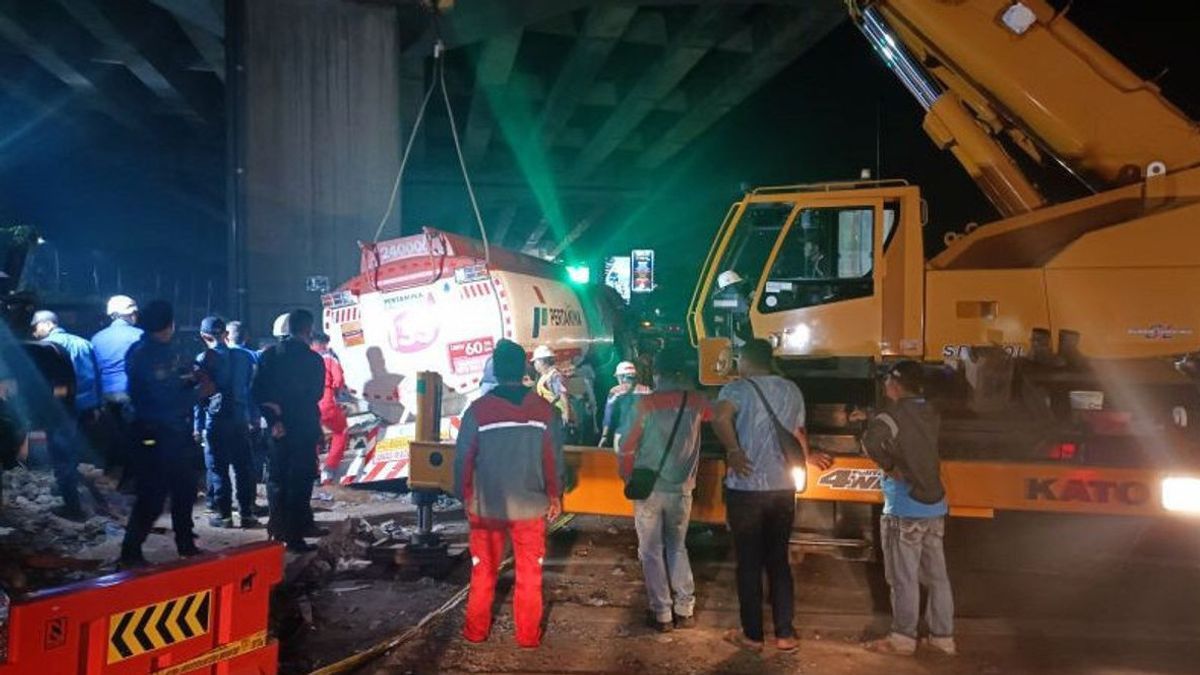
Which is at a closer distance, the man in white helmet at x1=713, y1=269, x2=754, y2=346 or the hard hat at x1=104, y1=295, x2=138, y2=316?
the man in white helmet at x1=713, y1=269, x2=754, y2=346

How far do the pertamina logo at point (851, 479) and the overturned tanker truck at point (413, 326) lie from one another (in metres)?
3.77

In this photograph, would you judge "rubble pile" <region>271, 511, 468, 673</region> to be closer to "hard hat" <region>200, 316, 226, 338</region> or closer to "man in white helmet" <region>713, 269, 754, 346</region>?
"hard hat" <region>200, 316, 226, 338</region>

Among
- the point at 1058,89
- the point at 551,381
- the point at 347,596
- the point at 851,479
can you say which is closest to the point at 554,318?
the point at 551,381

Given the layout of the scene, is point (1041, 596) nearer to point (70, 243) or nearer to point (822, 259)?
point (822, 259)

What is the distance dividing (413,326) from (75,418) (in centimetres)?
318

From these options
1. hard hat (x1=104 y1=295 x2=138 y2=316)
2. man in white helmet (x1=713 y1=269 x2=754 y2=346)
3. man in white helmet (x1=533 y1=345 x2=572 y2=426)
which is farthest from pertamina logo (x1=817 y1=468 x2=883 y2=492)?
hard hat (x1=104 y1=295 x2=138 y2=316)

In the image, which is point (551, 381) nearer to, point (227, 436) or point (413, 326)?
point (413, 326)

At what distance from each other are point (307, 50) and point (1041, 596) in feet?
32.5

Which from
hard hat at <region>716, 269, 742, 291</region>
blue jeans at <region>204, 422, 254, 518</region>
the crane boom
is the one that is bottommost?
blue jeans at <region>204, 422, 254, 518</region>

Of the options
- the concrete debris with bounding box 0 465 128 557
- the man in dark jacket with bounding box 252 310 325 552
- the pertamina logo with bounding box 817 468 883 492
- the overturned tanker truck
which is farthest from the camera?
the overturned tanker truck

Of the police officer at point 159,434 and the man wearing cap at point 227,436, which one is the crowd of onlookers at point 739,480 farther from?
the man wearing cap at point 227,436

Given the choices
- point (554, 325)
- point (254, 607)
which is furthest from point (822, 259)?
point (254, 607)

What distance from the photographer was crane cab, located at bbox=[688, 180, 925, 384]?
22.1 feet

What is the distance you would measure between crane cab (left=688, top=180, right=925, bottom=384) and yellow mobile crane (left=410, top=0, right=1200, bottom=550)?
0.05ft
